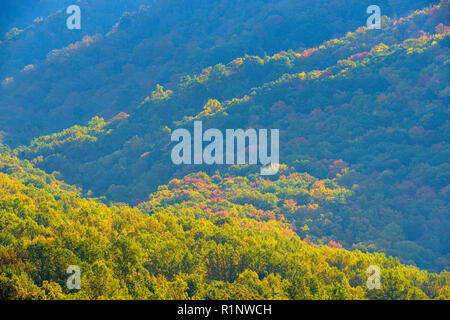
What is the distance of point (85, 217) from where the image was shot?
3647cm

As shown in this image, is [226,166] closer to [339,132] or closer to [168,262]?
[339,132]

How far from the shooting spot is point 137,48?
103 m

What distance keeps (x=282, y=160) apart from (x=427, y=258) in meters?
21.8

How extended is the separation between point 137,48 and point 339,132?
48.3m

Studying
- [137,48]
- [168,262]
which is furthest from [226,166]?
→ [137,48]

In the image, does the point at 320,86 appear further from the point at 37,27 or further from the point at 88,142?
the point at 37,27

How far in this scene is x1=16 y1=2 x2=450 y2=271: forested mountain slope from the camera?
2044 inches

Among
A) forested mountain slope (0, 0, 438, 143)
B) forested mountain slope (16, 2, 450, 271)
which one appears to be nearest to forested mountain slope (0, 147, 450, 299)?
forested mountain slope (16, 2, 450, 271)

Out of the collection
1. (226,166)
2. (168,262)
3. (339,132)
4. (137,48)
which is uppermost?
(137,48)

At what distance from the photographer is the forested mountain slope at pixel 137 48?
302 ft

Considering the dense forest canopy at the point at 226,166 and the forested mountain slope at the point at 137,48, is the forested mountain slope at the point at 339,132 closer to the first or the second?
the dense forest canopy at the point at 226,166

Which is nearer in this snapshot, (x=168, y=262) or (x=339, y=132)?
(x=168, y=262)

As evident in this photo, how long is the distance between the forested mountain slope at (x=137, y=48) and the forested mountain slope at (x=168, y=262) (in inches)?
2104

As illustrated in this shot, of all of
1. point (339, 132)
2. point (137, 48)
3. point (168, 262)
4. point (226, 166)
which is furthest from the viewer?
point (137, 48)
